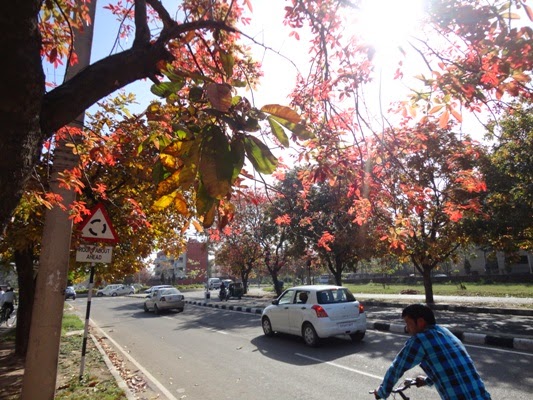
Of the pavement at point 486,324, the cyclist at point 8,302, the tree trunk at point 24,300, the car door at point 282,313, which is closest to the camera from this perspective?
the tree trunk at point 24,300

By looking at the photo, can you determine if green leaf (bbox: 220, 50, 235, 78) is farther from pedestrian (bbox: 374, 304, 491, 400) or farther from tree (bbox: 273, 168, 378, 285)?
tree (bbox: 273, 168, 378, 285)

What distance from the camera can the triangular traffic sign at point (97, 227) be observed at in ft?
18.9

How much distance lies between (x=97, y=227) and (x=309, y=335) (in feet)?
19.5

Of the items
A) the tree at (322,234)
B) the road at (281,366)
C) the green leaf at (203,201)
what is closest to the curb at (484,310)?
the tree at (322,234)

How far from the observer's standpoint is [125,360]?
8.69 m

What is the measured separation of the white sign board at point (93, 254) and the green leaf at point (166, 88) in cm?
549

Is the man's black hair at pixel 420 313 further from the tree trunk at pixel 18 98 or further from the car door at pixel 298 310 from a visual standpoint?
the car door at pixel 298 310

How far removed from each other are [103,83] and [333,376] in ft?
20.4

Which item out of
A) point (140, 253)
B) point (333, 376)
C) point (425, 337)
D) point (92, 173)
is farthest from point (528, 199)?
point (92, 173)

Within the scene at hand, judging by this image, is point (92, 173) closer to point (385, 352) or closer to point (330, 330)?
point (330, 330)

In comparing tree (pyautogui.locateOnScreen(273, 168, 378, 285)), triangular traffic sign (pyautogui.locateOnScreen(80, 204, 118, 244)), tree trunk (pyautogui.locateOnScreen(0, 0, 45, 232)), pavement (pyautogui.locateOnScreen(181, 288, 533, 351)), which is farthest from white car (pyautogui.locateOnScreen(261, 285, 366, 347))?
tree (pyautogui.locateOnScreen(273, 168, 378, 285))

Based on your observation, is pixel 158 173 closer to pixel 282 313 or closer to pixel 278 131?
pixel 278 131

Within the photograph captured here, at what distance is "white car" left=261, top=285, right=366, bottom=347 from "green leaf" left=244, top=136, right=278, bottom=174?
8.06 metres

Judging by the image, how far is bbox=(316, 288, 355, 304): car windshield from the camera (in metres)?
9.41
